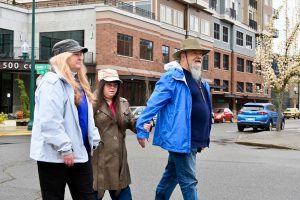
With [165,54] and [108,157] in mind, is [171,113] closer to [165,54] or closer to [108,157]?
[108,157]

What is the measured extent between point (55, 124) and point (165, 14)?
4046 cm

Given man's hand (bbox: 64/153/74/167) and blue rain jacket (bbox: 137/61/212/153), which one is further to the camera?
blue rain jacket (bbox: 137/61/212/153)

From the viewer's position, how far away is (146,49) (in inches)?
1588

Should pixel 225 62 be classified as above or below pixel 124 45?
above

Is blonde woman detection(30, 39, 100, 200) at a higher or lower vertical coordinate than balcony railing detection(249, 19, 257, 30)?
lower

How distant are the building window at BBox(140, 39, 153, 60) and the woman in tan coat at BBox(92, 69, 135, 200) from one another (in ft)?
113

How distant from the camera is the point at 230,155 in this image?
13.1 metres

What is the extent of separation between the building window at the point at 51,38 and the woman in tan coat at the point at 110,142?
105ft

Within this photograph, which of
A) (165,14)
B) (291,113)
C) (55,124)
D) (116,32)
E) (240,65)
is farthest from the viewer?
(291,113)

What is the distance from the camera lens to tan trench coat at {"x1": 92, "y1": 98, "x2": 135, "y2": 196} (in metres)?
5.21

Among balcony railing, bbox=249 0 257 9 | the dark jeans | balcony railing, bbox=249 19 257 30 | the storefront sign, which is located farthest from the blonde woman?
balcony railing, bbox=249 0 257 9

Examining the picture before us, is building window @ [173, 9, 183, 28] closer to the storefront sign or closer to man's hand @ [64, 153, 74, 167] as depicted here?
the storefront sign

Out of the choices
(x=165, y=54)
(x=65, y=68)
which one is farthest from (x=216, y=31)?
(x=65, y=68)

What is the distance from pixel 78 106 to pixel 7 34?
34.7m
